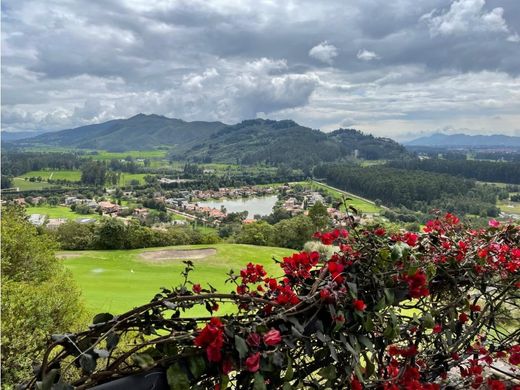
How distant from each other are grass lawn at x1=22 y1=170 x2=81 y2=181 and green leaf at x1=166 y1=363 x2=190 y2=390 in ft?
335

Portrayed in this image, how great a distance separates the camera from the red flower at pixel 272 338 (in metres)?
1.06

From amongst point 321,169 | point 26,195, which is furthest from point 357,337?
point 321,169

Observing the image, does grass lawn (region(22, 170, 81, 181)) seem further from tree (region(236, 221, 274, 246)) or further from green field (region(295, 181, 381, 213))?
tree (region(236, 221, 274, 246))

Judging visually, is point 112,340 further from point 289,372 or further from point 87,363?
point 289,372

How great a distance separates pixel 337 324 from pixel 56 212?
196 feet

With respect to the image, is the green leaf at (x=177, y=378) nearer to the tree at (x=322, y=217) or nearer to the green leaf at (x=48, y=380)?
the green leaf at (x=48, y=380)

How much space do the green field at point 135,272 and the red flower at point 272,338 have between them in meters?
13.7

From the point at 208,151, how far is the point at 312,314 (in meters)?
178

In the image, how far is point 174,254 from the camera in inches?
1037

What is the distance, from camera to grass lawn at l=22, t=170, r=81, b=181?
9269 centimetres

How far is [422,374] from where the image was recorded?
1674mm

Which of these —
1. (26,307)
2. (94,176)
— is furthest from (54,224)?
(94,176)

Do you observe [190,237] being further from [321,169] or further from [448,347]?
[321,169]

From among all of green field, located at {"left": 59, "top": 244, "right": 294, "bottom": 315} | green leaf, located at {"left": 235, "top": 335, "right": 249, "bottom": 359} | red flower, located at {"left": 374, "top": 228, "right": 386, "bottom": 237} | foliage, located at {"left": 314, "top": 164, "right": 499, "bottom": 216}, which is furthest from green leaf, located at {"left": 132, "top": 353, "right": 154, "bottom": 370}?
foliage, located at {"left": 314, "top": 164, "right": 499, "bottom": 216}
